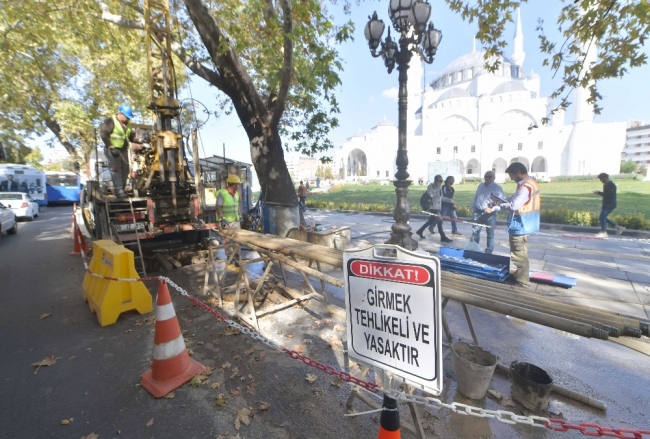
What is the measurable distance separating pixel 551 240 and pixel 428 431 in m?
10.00

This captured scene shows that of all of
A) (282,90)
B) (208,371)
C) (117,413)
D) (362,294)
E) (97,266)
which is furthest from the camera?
(282,90)

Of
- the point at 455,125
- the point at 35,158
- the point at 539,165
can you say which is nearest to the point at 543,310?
the point at 539,165

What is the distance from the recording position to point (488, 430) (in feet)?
8.29

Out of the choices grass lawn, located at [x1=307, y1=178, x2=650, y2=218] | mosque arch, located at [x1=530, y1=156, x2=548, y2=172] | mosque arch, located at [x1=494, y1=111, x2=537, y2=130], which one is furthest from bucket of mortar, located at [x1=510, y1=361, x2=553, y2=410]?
mosque arch, located at [x1=530, y1=156, x2=548, y2=172]

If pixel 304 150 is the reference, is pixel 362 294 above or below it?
below

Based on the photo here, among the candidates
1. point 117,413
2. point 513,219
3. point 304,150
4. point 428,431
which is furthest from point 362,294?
point 304,150

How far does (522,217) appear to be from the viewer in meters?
5.25

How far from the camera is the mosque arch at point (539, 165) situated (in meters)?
66.8

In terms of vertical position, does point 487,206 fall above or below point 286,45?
below

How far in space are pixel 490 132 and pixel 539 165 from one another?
525 inches

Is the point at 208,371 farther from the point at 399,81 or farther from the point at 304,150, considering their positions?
the point at 304,150

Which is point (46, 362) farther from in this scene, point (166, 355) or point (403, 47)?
point (403, 47)

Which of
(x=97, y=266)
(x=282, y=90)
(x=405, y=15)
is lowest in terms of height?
(x=97, y=266)

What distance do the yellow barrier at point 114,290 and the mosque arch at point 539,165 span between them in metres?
80.2
